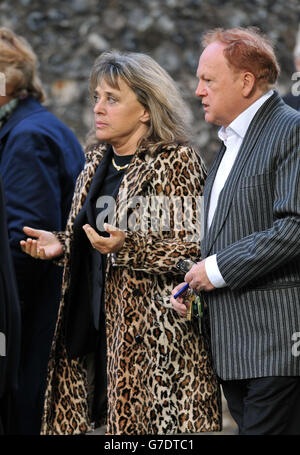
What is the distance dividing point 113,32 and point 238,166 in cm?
422

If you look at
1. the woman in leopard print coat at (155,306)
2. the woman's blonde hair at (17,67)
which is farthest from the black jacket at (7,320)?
the woman's blonde hair at (17,67)

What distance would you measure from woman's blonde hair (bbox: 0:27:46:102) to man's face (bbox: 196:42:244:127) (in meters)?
1.45

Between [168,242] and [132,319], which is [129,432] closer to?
[132,319]

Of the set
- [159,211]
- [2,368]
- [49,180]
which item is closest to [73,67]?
[49,180]

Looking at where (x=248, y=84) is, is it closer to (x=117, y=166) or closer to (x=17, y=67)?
(x=117, y=166)

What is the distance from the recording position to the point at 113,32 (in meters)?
7.27

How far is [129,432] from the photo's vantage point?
364 centimetres

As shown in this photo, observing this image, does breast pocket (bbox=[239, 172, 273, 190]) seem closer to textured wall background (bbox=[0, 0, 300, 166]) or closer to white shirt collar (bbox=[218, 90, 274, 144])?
white shirt collar (bbox=[218, 90, 274, 144])

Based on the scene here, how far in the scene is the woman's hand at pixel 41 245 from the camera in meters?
3.93

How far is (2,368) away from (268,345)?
91 cm

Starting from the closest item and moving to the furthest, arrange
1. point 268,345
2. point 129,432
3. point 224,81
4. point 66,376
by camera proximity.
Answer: point 268,345 → point 224,81 → point 129,432 → point 66,376

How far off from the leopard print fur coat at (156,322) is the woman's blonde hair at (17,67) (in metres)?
1.10

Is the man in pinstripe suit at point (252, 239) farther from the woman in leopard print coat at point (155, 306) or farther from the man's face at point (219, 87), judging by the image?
the woman in leopard print coat at point (155, 306)

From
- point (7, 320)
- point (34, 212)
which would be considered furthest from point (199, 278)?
point (34, 212)
